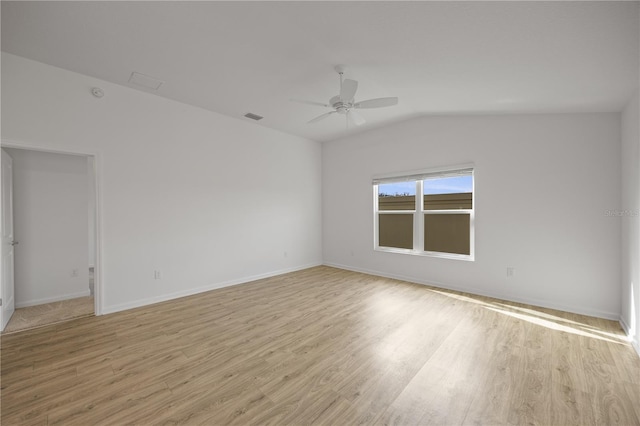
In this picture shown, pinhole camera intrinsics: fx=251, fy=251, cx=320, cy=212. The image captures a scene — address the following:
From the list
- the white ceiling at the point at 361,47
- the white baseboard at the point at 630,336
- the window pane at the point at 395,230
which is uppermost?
the white ceiling at the point at 361,47

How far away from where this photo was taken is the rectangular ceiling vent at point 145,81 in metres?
3.09

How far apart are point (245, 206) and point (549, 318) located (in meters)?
4.75

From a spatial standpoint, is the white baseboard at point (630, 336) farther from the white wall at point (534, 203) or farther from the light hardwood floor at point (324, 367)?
the white wall at point (534, 203)

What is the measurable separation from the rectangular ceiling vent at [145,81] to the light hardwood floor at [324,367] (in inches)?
118

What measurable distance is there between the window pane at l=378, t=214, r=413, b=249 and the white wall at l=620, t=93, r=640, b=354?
8.73ft

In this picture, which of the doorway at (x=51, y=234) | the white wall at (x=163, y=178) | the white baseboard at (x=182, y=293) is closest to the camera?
the white wall at (x=163, y=178)

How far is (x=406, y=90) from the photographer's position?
332 cm

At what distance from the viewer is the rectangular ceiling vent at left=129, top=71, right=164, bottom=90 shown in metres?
3.09

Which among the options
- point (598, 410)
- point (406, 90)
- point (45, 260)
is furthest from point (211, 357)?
point (406, 90)

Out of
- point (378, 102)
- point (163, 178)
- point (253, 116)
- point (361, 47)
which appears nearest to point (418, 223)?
point (378, 102)

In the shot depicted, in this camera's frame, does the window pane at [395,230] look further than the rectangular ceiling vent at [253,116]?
Yes

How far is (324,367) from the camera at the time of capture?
210 cm

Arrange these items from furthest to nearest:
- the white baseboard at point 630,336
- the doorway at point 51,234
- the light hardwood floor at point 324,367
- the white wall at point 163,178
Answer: the doorway at point 51,234 → the white wall at point 163,178 → the white baseboard at point 630,336 → the light hardwood floor at point 324,367

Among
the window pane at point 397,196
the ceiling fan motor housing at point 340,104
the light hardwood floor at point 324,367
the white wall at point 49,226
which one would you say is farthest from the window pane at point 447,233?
the white wall at point 49,226
